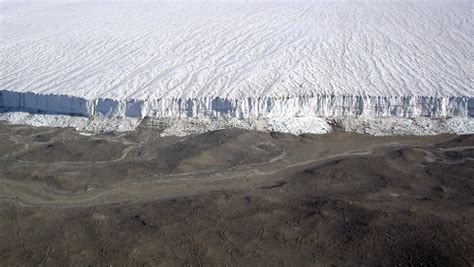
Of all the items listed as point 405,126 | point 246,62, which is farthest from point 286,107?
point 246,62

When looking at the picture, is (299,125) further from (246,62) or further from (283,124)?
(246,62)

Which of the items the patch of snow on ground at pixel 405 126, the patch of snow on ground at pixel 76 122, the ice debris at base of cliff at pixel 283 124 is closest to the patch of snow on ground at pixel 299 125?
the ice debris at base of cliff at pixel 283 124

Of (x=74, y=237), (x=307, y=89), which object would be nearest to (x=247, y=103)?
(x=307, y=89)

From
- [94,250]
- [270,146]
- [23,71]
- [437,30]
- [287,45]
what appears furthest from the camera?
[437,30]

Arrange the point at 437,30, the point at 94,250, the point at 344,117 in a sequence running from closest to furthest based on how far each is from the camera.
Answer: the point at 94,250 < the point at 344,117 < the point at 437,30

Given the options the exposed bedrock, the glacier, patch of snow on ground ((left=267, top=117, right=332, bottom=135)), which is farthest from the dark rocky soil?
the glacier

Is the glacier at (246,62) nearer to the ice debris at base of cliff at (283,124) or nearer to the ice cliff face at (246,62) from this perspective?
the ice cliff face at (246,62)

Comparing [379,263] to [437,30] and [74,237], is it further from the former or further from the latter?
[437,30]
